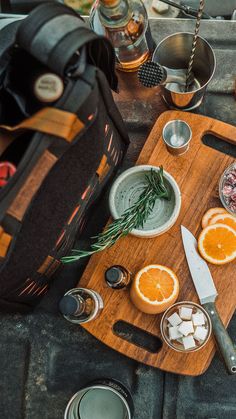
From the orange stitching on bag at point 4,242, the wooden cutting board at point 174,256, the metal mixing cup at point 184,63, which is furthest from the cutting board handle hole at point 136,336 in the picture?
the metal mixing cup at point 184,63

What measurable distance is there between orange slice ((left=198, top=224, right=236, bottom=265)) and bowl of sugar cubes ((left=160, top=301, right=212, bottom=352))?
4.1 inches

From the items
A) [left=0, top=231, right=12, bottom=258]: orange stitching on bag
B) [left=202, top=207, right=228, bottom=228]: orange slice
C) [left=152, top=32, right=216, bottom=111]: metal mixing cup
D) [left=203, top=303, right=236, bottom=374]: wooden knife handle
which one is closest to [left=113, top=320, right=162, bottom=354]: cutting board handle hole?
[left=203, top=303, right=236, bottom=374]: wooden knife handle

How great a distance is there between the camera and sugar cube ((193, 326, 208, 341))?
109 cm

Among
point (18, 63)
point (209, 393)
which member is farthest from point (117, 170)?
point (209, 393)

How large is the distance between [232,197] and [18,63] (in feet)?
1.68

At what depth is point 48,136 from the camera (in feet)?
2.68

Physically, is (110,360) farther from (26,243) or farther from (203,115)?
(203,115)

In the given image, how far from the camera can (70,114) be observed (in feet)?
2.68

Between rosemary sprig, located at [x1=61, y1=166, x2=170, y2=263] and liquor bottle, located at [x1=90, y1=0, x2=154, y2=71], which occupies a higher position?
liquor bottle, located at [x1=90, y1=0, x2=154, y2=71]

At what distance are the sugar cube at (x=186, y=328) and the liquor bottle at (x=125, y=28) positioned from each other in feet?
1.88

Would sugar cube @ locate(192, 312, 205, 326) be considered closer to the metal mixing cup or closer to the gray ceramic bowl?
the gray ceramic bowl

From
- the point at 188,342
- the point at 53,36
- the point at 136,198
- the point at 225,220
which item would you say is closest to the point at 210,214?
the point at 225,220

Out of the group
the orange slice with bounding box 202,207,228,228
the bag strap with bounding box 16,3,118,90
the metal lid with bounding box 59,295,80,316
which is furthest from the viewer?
the orange slice with bounding box 202,207,228,228

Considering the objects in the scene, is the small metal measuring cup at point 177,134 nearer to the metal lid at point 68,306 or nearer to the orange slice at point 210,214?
the orange slice at point 210,214
